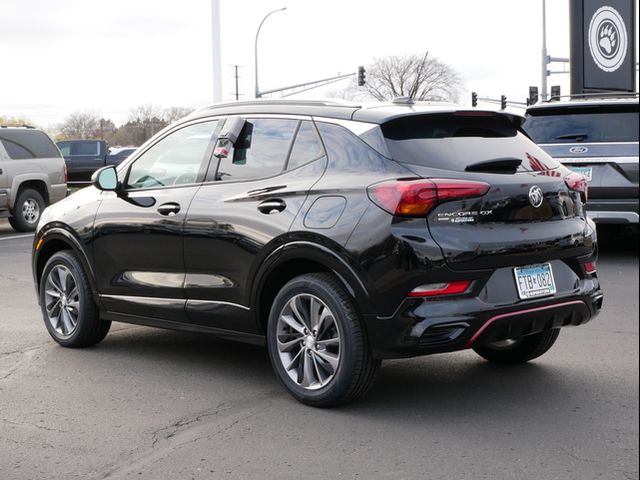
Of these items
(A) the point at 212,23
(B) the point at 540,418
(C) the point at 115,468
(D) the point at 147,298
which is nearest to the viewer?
(C) the point at 115,468

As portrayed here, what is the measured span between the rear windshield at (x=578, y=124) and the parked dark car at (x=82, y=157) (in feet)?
70.6

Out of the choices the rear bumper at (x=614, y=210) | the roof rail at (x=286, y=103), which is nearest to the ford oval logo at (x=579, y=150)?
the rear bumper at (x=614, y=210)

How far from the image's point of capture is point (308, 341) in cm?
481

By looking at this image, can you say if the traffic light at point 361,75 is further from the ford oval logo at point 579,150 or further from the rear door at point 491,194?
the rear door at point 491,194

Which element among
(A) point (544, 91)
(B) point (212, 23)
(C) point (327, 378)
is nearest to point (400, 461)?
(C) point (327, 378)

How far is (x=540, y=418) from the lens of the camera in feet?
14.9

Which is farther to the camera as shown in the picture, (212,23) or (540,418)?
(212,23)

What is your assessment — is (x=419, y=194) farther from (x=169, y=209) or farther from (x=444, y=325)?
(x=169, y=209)

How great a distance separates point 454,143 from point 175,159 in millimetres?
1971

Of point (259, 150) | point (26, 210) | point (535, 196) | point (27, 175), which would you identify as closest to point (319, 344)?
point (259, 150)

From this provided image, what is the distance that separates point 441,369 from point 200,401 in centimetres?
159

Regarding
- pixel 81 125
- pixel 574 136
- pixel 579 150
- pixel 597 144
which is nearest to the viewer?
A: pixel 597 144

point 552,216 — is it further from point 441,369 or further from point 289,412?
point 289,412

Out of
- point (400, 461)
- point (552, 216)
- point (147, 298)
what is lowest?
point (400, 461)
